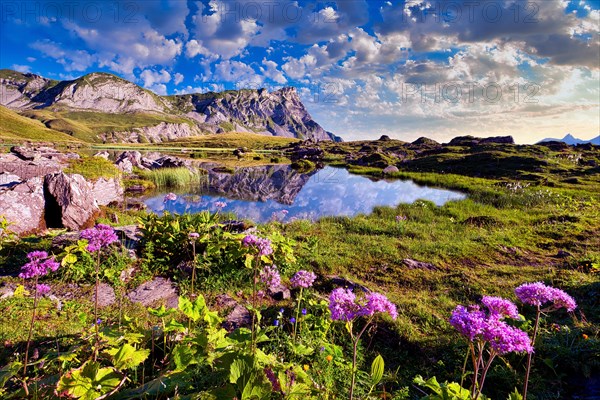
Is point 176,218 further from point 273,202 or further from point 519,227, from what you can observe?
point 519,227

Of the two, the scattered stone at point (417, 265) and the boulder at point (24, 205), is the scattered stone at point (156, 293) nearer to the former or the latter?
the boulder at point (24, 205)

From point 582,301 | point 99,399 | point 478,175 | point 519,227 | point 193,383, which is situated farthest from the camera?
point 478,175

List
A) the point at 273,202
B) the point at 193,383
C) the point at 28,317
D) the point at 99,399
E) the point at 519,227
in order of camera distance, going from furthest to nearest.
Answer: the point at 273,202 < the point at 519,227 < the point at 28,317 < the point at 193,383 < the point at 99,399

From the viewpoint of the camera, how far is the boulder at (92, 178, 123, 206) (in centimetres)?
1733

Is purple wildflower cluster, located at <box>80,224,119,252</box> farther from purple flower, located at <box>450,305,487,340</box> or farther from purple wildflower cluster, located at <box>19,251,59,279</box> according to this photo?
purple flower, located at <box>450,305,487,340</box>

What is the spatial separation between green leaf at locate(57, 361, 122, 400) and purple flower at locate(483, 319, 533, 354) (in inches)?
139

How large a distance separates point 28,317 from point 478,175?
54376 millimetres

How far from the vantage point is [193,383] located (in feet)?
10.8

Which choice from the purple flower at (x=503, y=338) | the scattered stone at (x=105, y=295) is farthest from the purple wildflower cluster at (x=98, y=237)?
the purple flower at (x=503, y=338)

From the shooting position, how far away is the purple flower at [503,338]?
2578 mm

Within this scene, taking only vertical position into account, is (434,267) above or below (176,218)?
below

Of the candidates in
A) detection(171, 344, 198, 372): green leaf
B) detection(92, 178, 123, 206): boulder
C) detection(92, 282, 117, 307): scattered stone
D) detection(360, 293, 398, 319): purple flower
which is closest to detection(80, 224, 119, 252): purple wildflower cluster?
detection(171, 344, 198, 372): green leaf

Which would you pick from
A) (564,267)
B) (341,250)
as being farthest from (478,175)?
(341,250)

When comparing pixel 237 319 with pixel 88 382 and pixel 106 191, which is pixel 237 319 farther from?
pixel 106 191
